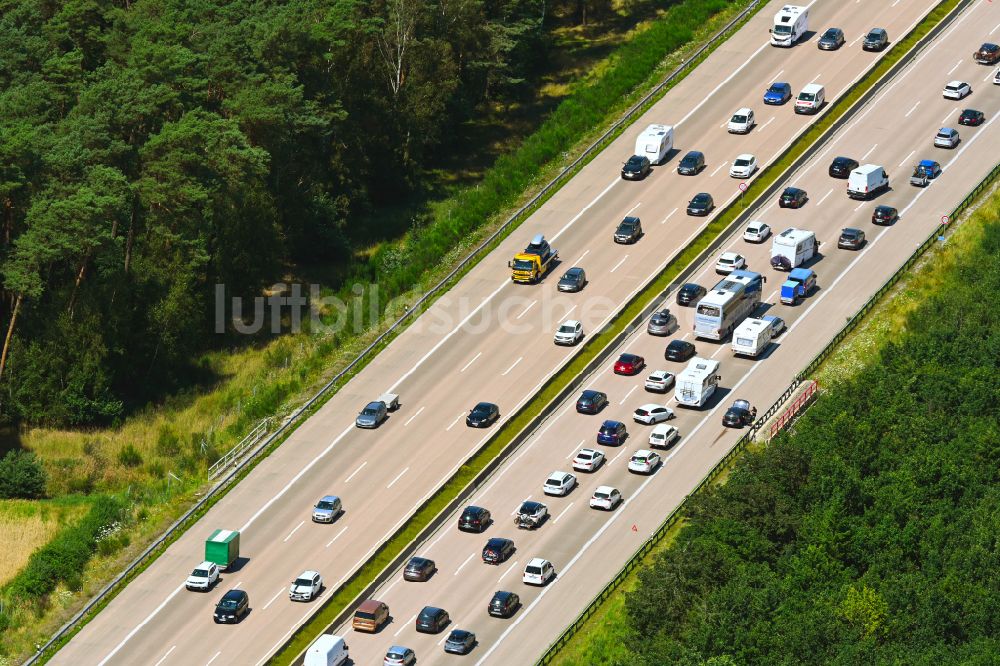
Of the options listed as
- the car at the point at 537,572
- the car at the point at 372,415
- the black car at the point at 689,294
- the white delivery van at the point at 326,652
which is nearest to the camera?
the white delivery van at the point at 326,652

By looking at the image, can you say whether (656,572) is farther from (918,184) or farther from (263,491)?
(918,184)

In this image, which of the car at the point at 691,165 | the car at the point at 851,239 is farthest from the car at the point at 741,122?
the car at the point at 851,239

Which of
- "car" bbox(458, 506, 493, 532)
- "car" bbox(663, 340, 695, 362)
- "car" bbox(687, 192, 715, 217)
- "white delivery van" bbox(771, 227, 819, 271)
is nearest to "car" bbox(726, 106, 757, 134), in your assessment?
"car" bbox(687, 192, 715, 217)

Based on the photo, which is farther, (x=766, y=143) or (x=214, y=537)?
(x=766, y=143)

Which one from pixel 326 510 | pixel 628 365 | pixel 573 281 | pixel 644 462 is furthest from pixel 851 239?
pixel 326 510

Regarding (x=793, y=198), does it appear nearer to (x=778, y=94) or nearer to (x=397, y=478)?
(x=778, y=94)

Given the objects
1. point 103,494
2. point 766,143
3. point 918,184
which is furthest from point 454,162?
point 103,494

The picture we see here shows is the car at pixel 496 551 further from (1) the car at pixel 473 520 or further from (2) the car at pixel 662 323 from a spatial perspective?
(2) the car at pixel 662 323
